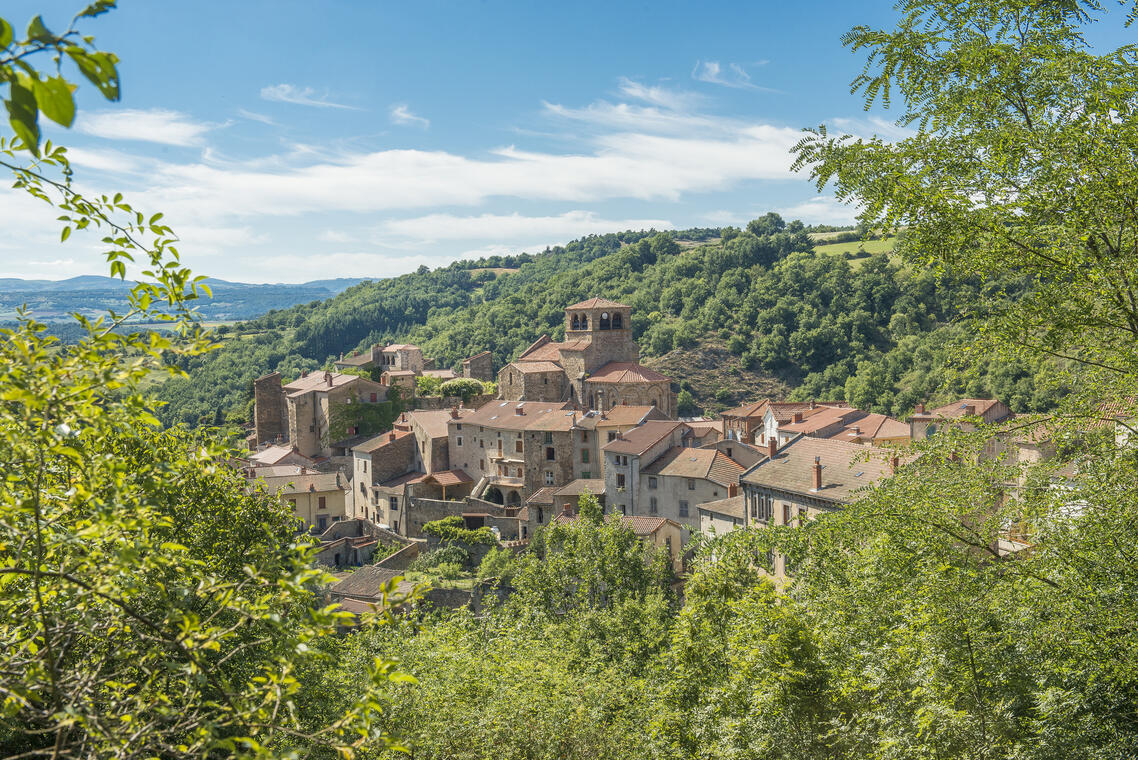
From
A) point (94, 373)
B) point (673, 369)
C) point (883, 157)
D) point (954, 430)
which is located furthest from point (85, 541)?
point (673, 369)

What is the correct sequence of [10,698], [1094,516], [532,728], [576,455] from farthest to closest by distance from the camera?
[576,455]
[532,728]
[1094,516]
[10,698]

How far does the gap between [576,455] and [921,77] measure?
135ft

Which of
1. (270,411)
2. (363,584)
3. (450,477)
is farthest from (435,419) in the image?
(270,411)

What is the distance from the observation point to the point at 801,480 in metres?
30.9

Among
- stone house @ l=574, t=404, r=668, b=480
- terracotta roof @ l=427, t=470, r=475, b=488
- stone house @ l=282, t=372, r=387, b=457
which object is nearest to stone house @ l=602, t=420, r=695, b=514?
stone house @ l=574, t=404, r=668, b=480

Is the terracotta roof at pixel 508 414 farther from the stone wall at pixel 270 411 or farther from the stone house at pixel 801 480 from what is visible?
the stone wall at pixel 270 411

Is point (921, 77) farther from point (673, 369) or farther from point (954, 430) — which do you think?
point (673, 369)

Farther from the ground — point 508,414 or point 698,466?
point 508,414

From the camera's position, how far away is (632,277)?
114m

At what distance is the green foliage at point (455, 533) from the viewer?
45.1m

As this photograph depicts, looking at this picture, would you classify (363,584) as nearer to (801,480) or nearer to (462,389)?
(801,480)

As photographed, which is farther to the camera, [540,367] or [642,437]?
[540,367]

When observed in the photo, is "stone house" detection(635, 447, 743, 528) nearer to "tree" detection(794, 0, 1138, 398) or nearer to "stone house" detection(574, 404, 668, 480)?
"stone house" detection(574, 404, 668, 480)

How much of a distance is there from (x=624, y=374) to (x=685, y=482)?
14086 mm
